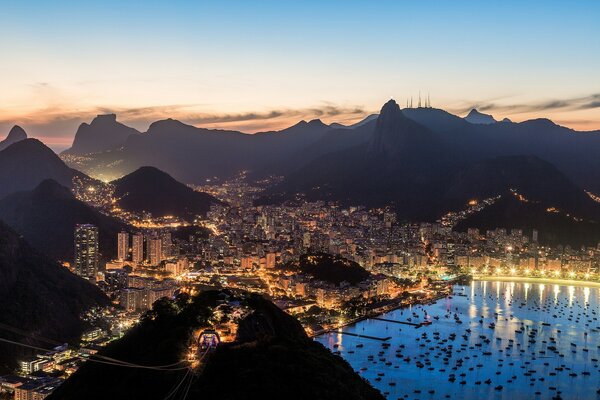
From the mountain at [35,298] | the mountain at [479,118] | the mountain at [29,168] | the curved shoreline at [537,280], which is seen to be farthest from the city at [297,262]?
the mountain at [479,118]

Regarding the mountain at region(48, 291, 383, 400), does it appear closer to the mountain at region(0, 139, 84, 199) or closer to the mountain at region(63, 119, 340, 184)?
the mountain at region(0, 139, 84, 199)

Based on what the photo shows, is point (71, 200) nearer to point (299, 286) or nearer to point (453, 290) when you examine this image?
point (299, 286)

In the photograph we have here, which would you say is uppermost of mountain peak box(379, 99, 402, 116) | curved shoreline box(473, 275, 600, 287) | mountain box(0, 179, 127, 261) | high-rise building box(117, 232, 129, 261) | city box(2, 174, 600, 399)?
mountain peak box(379, 99, 402, 116)

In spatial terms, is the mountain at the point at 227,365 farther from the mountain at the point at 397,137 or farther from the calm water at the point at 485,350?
the mountain at the point at 397,137

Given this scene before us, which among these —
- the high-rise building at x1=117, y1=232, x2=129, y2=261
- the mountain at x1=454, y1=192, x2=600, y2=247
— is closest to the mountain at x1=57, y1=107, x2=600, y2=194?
the mountain at x1=454, y1=192, x2=600, y2=247

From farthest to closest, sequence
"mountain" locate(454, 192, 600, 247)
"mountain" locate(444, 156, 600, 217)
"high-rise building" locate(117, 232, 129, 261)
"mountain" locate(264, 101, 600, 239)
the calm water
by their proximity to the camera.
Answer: "mountain" locate(264, 101, 600, 239), "mountain" locate(444, 156, 600, 217), "mountain" locate(454, 192, 600, 247), "high-rise building" locate(117, 232, 129, 261), the calm water
